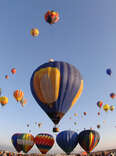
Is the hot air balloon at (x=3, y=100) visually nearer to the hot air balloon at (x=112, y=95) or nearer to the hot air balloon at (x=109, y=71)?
the hot air balloon at (x=109, y=71)

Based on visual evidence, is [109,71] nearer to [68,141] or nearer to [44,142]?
[68,141]

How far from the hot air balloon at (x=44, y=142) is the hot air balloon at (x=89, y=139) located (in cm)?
619

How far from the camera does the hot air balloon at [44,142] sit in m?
33.0

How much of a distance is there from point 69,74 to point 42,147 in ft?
62.7

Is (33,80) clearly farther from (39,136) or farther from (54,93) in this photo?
(39,136)

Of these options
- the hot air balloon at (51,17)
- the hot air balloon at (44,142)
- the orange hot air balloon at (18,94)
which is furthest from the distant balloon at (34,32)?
the hot air balloon at (44,142)

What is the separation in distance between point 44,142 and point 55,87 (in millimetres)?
17862

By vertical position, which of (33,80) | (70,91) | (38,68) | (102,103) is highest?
(38,68)

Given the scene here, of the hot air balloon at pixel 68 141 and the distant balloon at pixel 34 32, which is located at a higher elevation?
the distant balloon at pixel 34 32

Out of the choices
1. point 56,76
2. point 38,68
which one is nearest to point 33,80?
point 38,68

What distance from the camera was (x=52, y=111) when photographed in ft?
60.9

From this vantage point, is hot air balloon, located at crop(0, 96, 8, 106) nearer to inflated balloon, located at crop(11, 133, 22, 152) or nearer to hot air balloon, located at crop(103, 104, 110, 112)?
inflated balloon, located at crop(11, 133, 22, 152)

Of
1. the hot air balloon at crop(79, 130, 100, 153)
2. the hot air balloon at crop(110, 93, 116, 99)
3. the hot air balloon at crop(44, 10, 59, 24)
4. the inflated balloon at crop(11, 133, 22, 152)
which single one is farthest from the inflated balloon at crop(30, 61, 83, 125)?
the inflated balloon at crop(11, 133, 22, 152)

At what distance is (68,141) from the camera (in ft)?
103
